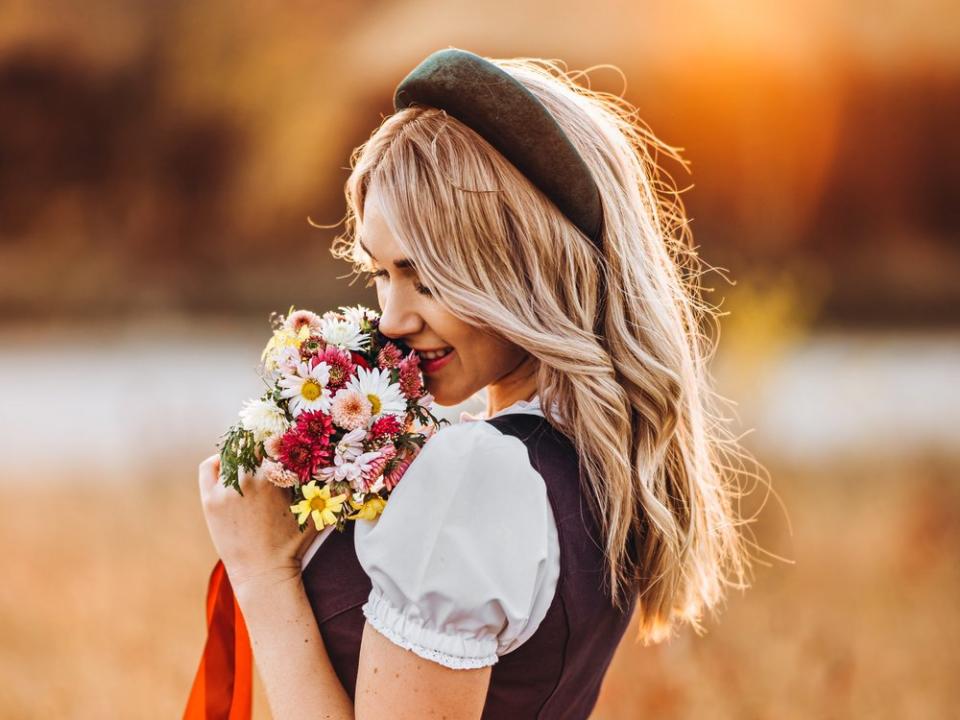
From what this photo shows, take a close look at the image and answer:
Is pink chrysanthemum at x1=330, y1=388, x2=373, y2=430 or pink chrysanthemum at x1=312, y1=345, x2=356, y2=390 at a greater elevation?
pink chrysanthemum at x1=312, y1=345, x2=356, y2=390

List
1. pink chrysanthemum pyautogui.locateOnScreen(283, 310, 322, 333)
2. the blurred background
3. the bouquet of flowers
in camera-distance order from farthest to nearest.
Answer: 1. the blurred background
2. pink chrysanthemum pyautogui.locateOnScreen(283, 310, 322, 333)
3. the bouquet of flowers

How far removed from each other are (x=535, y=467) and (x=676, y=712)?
3000 mm

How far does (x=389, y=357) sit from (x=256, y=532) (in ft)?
1.15

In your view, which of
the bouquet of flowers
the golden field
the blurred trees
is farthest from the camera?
the blurred trees

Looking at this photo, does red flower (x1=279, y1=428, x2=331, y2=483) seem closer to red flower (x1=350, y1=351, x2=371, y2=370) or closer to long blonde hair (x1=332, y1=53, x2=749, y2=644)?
red flower (x1=350, y1=351, x2=371, y2=370)

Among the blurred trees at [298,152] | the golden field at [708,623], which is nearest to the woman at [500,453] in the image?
the golden field at [708,623]

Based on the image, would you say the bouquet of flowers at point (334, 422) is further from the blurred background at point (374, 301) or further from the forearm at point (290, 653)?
the blurred background at point (374, 301)

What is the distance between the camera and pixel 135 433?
6.59 m

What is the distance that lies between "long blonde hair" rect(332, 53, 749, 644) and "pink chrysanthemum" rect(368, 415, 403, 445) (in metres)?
0.20

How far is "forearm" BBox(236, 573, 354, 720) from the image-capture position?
1.43 m

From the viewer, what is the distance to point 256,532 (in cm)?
154

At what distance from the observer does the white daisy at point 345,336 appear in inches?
62.2

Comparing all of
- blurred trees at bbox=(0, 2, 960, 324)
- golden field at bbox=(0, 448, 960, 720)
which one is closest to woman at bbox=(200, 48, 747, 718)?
golden field at bbox=(0, 448, 960, 720)

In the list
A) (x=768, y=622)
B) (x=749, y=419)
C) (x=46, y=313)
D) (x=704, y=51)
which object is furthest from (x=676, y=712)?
(x=46, y=313)
